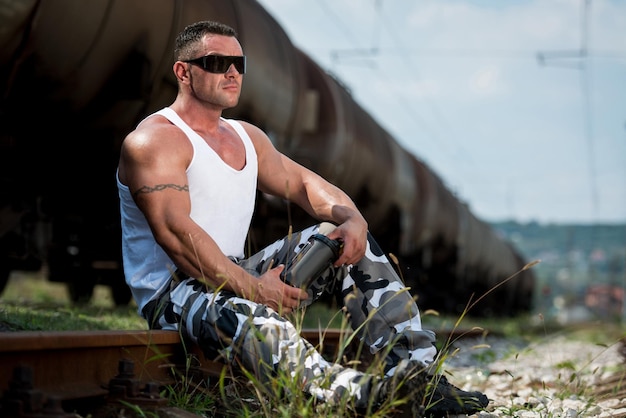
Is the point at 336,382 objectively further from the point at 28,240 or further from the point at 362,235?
the point at 28,240

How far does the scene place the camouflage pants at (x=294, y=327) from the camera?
2.72 metres

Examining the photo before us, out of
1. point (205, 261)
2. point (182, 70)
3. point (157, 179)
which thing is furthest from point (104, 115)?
point (205, 261)

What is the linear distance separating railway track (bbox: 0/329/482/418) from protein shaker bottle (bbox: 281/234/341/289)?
14.8 inches

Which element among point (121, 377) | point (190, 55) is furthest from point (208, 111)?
point (121, 377)

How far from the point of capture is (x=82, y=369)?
276cm

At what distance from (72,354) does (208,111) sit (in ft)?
3.36

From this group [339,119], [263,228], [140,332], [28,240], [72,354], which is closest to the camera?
[72,354]

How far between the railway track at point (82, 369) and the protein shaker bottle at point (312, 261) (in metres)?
0.38

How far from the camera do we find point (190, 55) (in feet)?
10.7

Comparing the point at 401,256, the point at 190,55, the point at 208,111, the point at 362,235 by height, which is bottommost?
the point at 401,256

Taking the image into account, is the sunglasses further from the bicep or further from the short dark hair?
the bicep

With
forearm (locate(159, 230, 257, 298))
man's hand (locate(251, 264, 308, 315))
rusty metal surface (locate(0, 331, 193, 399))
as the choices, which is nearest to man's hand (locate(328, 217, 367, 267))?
man's hand (locate(251, 264, 308, 315))

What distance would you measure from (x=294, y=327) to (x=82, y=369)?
0.69 metres

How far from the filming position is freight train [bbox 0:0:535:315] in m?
5.17
